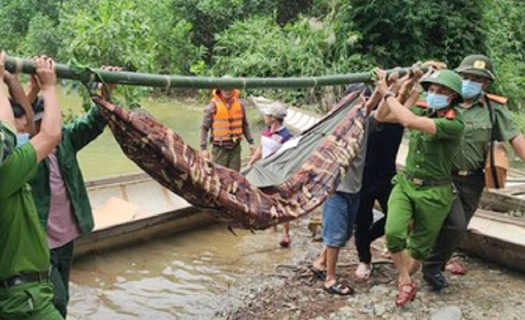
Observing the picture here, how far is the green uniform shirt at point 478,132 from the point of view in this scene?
414 centimetres

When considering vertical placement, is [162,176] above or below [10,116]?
below

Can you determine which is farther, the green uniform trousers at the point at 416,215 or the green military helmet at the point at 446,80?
the green uniform trousers at the point at 416,215

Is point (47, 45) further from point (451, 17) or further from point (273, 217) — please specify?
point (273, 217)

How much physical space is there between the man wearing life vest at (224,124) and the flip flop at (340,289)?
6.51 feet

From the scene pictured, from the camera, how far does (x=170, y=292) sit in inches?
193

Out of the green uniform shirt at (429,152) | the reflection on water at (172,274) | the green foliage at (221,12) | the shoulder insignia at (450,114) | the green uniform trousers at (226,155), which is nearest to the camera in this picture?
the shoulder insignia at (450,114)

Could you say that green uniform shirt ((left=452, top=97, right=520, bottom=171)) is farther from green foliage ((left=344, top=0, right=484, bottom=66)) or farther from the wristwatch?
green foliage ((left=344, top=0, right=484, bottom=66))

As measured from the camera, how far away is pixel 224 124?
19.1 feet

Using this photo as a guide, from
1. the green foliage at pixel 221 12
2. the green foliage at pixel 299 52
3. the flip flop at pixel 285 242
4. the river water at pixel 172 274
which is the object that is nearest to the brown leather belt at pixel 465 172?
the river water at pixel 172 274

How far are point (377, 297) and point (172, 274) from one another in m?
2.01

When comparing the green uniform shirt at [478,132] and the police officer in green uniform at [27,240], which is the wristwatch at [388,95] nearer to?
the green uniform shirt at [478,132]

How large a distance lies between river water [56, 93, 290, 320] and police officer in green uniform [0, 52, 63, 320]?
225cm

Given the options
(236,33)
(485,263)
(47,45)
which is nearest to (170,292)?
(485,263)

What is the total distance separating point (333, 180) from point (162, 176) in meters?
1.22
